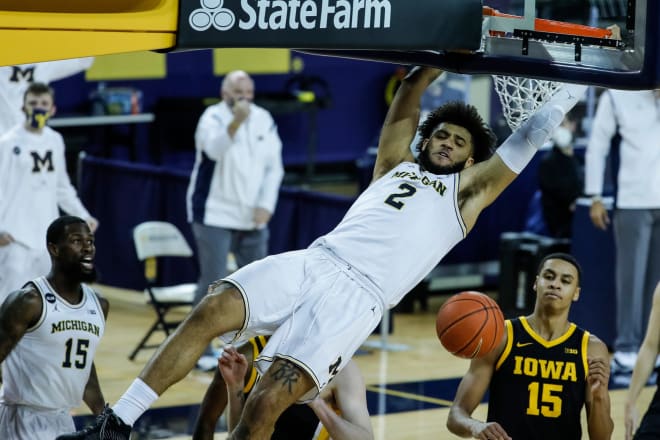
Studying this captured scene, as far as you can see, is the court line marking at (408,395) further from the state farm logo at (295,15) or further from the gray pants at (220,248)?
the state farm logo at (295,15)

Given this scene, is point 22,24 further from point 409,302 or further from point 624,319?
point 409,302

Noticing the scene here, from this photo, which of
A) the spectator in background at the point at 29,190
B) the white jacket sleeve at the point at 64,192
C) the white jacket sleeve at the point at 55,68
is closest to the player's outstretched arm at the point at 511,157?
the spectator in background at the point at 29,190

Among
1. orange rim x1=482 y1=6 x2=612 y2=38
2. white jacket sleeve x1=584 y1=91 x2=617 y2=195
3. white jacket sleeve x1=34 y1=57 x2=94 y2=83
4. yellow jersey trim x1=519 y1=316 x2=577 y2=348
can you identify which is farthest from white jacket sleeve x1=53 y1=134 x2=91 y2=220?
orange rim x1=482 y1=6 x2=612 y2=38

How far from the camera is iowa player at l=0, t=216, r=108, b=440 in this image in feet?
21.2

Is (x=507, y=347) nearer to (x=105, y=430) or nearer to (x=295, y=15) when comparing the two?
(x=105, y=430)

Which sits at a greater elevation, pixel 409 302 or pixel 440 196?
pixel 440 196

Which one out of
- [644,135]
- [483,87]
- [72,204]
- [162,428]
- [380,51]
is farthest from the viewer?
[483,87]

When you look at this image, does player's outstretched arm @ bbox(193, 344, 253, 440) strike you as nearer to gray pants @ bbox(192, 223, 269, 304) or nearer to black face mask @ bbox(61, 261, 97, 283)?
black face mask @ bbox(61, 261, 97, 283)

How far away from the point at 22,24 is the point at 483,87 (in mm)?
13244

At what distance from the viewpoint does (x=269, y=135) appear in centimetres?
1055

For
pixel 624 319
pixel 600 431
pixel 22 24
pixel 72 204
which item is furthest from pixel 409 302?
pixel 22 24

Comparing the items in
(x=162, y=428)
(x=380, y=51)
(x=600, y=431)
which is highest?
(x=380, y=51)

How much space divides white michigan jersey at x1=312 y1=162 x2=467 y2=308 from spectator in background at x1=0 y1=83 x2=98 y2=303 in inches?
148

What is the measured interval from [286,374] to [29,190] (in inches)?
175
